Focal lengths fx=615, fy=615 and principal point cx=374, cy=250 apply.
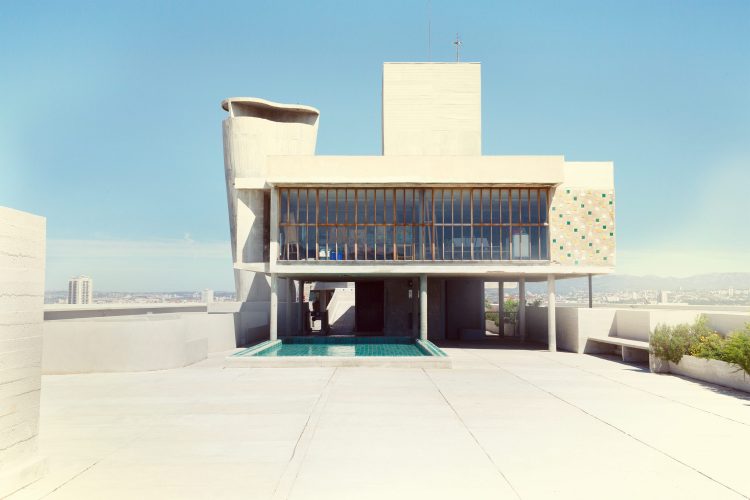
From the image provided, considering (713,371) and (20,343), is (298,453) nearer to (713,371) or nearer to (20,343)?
(20,343)

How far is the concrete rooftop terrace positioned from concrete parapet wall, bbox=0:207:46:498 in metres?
0.40

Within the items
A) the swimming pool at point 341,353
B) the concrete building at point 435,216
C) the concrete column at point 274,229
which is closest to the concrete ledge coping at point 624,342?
the concrete building at point 435,216

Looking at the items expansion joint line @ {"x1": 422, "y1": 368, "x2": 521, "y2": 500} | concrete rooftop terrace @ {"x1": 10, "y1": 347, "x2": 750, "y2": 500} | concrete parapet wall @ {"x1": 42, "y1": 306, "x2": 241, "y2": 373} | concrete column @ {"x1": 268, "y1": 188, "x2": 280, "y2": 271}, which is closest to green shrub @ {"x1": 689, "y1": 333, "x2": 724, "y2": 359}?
concrete rooftop terrace @ {"x1": 10, "y1": 347, "x2": 750, "y2": 500}

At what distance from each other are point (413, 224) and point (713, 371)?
547 inches

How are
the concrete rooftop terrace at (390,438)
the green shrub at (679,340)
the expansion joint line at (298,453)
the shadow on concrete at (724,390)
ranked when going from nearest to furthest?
the expansion joint line at (298,453) → the concrete rooftop terrace at (390,438) → the shadow on concrete at (724,390) → the green shrub at (679,340)

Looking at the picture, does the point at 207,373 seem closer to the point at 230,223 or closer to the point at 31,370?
the point at 31,370

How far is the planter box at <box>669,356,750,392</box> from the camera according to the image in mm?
16172

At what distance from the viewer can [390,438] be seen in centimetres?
1077

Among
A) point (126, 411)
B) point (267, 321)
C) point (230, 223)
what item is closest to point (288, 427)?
point (126, 411)

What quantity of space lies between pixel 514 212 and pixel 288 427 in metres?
18.8

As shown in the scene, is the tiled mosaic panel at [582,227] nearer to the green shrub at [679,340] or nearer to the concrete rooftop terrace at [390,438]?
the green shrub at [679,340]

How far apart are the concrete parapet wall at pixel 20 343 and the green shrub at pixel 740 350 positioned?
Answer: 51.8 feet

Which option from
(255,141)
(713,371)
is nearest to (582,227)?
(713,371)

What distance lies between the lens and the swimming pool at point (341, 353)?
21.3 meters
